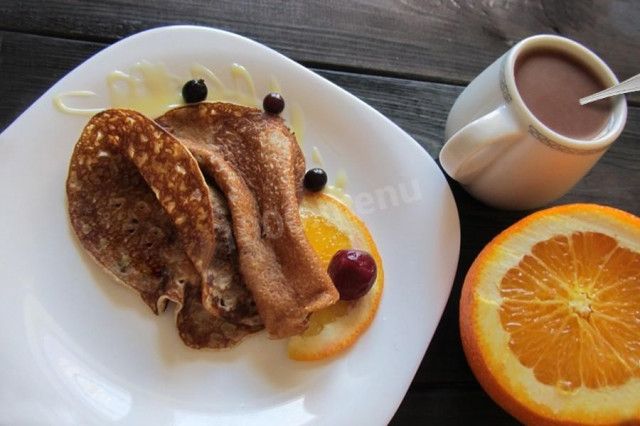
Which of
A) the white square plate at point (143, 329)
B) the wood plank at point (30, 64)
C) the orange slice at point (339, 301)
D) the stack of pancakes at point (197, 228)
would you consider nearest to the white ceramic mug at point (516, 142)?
the white square plate at point (143, 329)

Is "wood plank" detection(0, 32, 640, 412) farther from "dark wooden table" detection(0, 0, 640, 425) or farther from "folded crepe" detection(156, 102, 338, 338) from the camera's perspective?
"folded crepe" detection(156, 102, 338, 338)

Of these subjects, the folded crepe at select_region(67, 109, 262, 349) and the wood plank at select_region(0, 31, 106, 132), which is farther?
the wood plank at select_region(0, 31, 106, 132)

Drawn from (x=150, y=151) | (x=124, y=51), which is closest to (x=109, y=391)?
(x=150, y=151)

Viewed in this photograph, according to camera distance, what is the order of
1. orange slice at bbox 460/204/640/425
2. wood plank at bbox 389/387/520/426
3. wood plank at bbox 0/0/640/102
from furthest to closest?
wood plank at bbox 0/0/640/102, wood plank at bbox 389/387/520/426, orange slice at bbox 460/204/640/425

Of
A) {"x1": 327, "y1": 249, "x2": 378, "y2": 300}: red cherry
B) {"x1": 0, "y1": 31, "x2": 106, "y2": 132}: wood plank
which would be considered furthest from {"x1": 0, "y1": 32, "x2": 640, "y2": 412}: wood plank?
{"x1": 327, "y1": 249, "x2": 378, "y2": 300}: red cherry

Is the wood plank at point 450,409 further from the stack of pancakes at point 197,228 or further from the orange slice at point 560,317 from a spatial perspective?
the stack of pancakes at point 197,228
